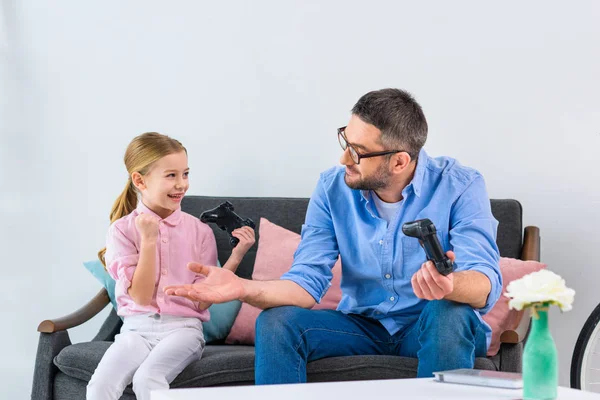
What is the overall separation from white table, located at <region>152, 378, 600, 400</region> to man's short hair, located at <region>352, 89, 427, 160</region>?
2.61ft

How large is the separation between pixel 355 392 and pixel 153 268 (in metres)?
1.04

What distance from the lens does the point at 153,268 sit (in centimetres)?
239

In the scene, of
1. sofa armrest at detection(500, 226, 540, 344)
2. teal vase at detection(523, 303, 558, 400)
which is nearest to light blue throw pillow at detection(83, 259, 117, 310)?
sofa armrest at detection(500, 226, 540, 344)

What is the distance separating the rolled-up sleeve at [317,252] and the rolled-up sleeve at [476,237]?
342 millimetres

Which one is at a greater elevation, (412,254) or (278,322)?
(412,254)

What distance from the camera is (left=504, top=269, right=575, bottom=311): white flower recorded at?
1356 millimetres

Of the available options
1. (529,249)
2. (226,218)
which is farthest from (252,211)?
(529,249)

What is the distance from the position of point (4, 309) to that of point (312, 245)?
185cm

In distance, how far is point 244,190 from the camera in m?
3.28

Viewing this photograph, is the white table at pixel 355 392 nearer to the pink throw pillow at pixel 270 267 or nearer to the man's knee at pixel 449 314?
the man's knee at pixel 449 314

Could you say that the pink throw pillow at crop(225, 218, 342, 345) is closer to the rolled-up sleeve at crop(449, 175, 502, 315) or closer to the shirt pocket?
the shirt pocket

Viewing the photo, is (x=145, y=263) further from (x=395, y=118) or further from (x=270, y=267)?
(x=395, y=118)

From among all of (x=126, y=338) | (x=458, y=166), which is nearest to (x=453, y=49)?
(x=458, y=166)

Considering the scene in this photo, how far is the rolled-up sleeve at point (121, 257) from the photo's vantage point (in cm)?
242
